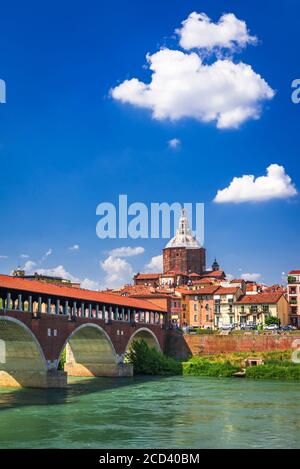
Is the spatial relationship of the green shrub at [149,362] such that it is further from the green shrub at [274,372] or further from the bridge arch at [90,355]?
the green shrub at [274,372]

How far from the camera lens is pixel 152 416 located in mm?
33438

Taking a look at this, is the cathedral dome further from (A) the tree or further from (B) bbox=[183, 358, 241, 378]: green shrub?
(B) bbox=[183, 358, 241, 378]: green shrub

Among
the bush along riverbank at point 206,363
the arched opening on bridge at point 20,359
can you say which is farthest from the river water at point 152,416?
the bush along riverbank at point 206,363

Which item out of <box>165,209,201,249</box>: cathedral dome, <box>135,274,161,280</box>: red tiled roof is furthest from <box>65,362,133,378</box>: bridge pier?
<box>165,209,201,249</box>: cathedral dome

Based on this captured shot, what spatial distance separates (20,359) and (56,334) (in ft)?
10.1

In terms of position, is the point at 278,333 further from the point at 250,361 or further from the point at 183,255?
the point at 183,255

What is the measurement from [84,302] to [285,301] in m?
40.3

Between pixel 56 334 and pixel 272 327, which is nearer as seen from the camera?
pixel 56 334

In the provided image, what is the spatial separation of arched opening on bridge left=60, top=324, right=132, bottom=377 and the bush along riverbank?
405cm

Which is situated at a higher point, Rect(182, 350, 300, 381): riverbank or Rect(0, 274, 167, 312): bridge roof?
Rect(0, 274, 167, 312): bridge roof

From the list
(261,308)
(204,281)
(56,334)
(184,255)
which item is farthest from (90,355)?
(184,255)

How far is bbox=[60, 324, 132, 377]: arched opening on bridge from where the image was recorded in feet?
184

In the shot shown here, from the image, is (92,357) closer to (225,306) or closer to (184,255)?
(225,306)
